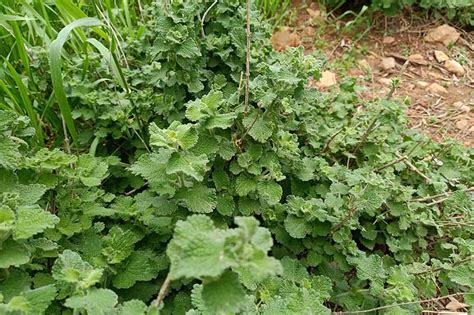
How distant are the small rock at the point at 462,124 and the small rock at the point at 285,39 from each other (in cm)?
106

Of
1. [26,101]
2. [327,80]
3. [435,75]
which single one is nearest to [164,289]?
[26,101]

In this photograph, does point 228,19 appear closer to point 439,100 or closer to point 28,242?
point 28,242

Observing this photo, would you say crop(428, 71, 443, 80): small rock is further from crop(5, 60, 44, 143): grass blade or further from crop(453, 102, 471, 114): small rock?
crop(5, 60, 44, 143): grass blade

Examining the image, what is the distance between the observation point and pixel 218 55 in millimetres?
1925

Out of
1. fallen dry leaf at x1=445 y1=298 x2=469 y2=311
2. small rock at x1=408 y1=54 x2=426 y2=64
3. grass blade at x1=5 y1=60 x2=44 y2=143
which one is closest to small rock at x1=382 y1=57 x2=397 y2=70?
small rock at x1=408 y1=54 x2=426 y2=64

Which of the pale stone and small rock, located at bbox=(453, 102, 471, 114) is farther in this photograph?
the pale stone

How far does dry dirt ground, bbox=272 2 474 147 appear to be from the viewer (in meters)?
2.95

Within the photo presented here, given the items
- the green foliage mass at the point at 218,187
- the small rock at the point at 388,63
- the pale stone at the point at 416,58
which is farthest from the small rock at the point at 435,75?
the green foliage mass at the point at 218,187

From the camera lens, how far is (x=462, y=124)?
9.21 ft

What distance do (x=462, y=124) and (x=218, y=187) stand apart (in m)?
1.66

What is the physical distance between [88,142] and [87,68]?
1.01 feet

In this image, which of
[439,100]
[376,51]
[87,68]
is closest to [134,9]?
[87,68]

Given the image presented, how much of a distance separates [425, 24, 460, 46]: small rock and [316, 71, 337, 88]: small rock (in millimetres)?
765

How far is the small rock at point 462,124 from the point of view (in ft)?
9.16
